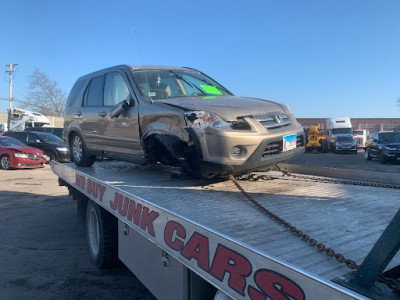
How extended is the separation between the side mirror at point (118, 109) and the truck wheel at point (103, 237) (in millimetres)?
1189

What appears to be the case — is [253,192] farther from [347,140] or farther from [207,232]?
[347,140]

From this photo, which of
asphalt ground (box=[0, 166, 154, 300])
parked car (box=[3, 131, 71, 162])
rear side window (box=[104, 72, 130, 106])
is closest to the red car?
parked car (box=[3, 131, 71, 162])

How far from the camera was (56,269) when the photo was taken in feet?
14.9

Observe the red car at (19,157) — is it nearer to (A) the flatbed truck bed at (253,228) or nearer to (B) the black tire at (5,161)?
(B) the black tire at (5,161)

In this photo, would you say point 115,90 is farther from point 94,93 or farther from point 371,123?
point 371,123

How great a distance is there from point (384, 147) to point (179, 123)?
16.3 metres

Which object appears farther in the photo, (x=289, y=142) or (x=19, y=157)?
(x=19, y=157)

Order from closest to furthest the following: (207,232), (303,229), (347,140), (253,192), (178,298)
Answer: (207,232)
(303,229)
(178,298)
(253,192)
(347,140)

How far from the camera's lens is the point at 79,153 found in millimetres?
6047

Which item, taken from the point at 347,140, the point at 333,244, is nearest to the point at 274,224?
the point at 333,244

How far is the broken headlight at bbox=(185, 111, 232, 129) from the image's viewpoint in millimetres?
3568

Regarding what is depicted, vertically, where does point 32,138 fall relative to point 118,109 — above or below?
below

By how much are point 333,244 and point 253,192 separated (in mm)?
1481

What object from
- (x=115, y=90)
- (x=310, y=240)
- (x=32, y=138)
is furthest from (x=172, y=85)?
(x=32, y=138)
